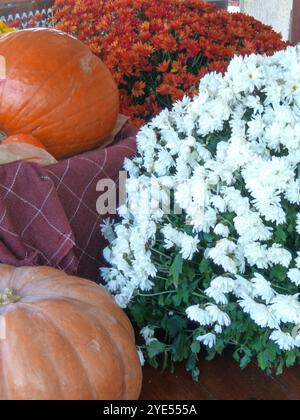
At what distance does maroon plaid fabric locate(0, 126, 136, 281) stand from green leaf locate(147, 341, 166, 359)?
27cm

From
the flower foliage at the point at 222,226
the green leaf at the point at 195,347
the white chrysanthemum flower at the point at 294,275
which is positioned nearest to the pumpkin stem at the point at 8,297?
the flower foliage at the point at 222,226

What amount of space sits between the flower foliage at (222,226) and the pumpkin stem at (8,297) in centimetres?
34

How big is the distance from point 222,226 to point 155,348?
36 centimetres

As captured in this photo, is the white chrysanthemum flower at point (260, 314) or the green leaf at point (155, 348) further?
the green leaf at point (155, 348)

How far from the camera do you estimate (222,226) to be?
131cm

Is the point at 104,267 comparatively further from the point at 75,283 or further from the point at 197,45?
the point at 197,45

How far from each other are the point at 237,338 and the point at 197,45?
122 cm

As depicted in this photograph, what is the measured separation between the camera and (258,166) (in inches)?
50.3

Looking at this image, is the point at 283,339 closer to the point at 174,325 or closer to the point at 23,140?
the point at 174,325

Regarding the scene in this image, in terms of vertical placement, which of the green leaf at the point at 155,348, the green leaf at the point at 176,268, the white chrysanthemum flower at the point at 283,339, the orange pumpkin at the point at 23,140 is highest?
the orange pumpkin at the point at 23,140

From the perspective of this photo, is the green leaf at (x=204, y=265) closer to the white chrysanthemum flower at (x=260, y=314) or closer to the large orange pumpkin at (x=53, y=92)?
the white chrysanthemum flower at (x=260, y=314)

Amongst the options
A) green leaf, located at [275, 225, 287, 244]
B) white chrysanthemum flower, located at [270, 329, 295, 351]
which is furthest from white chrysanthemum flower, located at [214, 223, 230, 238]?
white chrysanthemum flower, located at [270, 329, 295, 351]

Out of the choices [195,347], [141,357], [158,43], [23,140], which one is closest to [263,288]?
[195,347]

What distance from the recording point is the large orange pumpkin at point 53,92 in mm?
1634
